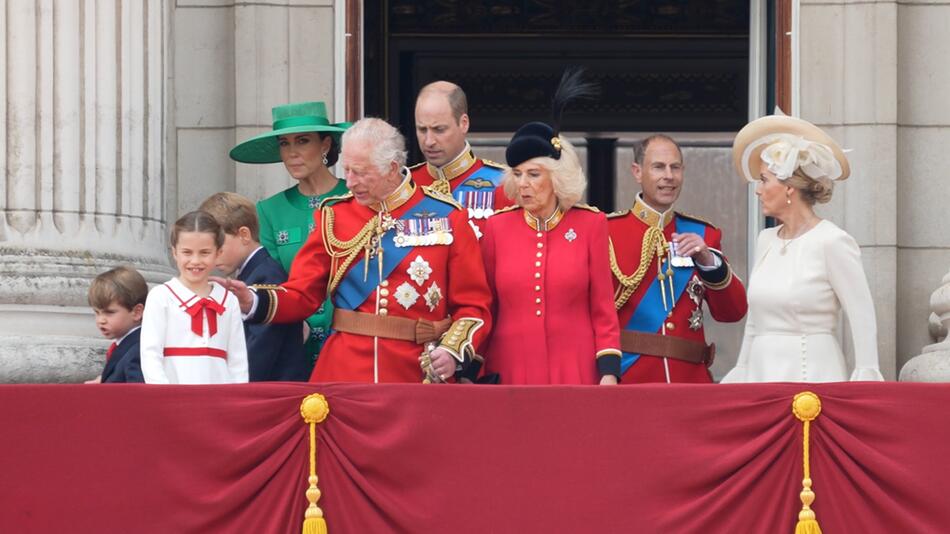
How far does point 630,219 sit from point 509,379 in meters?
1.17

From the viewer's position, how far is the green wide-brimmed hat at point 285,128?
28.6ft

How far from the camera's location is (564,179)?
803 centimetres

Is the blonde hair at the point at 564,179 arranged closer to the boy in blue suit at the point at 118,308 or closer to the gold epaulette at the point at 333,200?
the gold epaulette at the point at 333,200

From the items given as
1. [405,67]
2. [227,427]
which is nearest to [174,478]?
[227,427]

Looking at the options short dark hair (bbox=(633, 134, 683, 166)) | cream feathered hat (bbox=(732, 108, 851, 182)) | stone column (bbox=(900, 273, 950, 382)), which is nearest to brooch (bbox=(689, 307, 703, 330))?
short dark hair (bbox=(633, 134, 683, 166))

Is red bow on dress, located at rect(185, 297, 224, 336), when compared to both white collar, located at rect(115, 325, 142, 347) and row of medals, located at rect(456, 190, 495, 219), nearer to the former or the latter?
white collar, located at rect(115, 325, 142, 347)

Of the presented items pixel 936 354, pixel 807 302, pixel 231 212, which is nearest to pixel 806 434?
pixel 807 302

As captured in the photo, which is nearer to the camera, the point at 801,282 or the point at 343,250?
the point at 801,282

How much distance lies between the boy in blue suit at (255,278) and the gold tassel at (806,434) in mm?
1980

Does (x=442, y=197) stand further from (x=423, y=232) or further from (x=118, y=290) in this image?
(x=118, y=290)

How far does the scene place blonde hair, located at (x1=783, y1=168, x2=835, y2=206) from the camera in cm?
785

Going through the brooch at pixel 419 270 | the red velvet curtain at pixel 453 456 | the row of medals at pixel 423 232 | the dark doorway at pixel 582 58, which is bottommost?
the red velvet curtain at pixel 453 456

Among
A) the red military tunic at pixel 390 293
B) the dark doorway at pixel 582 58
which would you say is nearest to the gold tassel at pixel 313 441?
the red military tunic at pixel 390 293

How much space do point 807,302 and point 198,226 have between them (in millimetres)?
2155
